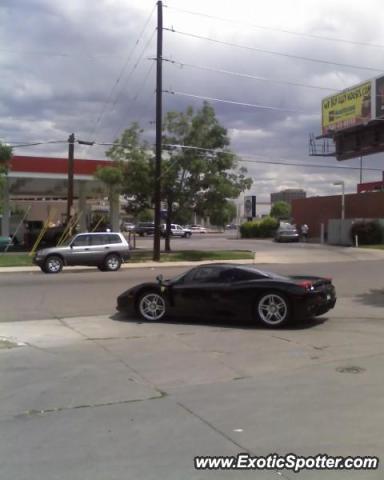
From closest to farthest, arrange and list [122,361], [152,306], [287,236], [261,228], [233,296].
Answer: [122,361]
[233,296]
[152,306]
[287,236]
[261,228]

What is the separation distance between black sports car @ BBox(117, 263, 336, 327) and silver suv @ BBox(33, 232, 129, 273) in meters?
13.0

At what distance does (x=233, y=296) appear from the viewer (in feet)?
37.2

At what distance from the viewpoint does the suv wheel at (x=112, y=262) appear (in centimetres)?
2558

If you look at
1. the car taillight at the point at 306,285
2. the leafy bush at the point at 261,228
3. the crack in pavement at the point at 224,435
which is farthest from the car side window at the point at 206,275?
the leafy bush at the point at 261,228

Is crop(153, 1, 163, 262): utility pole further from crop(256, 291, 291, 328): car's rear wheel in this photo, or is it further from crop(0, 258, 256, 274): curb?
crop(256, 291, 291, 328): car's rear wheel

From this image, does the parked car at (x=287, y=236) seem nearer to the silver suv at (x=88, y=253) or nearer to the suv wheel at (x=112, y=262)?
the silver suv at (x=88, y=253)

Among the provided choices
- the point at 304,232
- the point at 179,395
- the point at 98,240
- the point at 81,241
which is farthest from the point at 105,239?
the point at 304,232

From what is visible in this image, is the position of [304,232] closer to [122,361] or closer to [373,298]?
[373,298]

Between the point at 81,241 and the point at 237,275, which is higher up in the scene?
the point at 81,241

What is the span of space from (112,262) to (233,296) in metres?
14.9

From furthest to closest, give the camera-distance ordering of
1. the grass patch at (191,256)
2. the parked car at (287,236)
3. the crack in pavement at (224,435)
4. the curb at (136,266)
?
the parked car at (287,236) → the grass patch at (191,256) → the curb at (136,266) → the crack in pavement at (224,435)

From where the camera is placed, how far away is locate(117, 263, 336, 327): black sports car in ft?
36.0

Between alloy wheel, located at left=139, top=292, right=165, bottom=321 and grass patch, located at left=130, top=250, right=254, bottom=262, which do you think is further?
grass patch, located at left=130, top=250, right=254, bottom=262

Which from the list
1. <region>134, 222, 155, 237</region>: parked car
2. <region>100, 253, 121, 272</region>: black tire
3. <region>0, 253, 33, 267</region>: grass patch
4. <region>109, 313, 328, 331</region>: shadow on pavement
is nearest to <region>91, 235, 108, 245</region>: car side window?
<region>100, 253, 121, 272</region>: black tire
